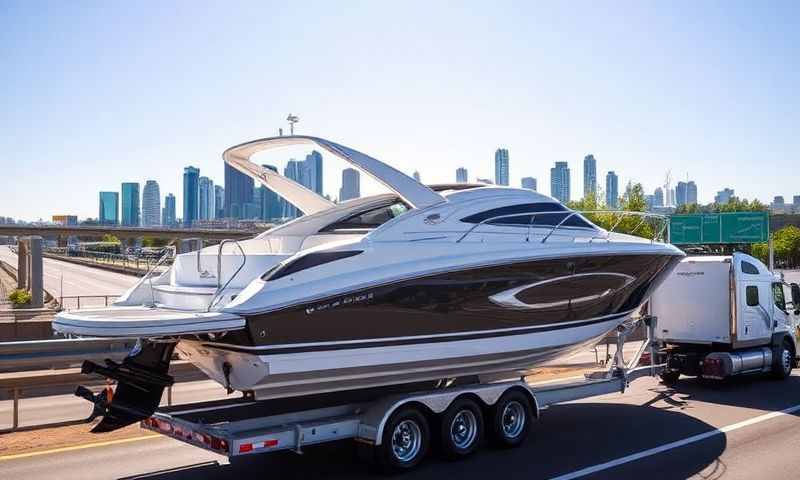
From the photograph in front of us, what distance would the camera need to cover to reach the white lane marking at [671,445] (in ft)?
25.6

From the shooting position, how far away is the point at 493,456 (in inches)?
337

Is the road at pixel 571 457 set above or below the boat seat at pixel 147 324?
below

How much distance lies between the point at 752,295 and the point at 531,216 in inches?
246

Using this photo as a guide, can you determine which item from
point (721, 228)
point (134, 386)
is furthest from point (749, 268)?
point (721, 228)

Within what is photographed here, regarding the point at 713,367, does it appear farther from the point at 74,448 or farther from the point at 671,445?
the point at 74,448

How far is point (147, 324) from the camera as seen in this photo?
21.2ft

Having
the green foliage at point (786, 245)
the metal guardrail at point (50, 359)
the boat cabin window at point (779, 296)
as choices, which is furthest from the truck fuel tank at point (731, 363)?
the green foliage at point (786, 245)

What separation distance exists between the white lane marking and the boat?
5.73 feet

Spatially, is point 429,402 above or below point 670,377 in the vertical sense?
above

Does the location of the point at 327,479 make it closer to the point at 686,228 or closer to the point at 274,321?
the point at 274,321

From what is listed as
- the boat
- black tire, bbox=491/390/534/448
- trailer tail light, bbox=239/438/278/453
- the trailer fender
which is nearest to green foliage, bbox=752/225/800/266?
the boat

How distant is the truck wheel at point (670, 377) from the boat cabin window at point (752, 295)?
72.0 inches

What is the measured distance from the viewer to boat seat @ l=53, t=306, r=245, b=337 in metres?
6.36

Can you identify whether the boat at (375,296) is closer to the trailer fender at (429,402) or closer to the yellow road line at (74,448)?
the trailer fender at (429,402)
